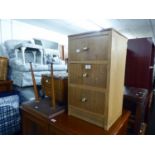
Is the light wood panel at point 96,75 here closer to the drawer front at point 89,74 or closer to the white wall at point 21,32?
the drawer front at point 89,74

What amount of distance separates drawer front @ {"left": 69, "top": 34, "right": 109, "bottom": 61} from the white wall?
7.70 feet

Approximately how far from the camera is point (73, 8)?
102cm

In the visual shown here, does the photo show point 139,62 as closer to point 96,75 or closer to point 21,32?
point 96,75

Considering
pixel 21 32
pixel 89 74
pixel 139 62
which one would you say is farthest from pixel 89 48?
pixel 21 32

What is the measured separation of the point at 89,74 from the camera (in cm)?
91

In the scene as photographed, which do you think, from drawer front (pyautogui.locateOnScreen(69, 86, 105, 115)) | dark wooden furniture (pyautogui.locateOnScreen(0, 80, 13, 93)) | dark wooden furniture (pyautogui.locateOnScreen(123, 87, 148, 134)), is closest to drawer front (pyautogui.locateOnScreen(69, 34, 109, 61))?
drawer front (pyautogui.locateOnScreen(69, 86, 105, 115))

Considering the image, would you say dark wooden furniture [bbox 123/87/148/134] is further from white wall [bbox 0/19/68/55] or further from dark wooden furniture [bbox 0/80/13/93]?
white wall [bbox 0/19/68/55]

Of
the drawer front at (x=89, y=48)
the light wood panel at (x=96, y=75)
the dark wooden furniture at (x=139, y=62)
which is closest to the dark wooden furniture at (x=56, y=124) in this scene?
the light wood panel at (x=96, y=75)

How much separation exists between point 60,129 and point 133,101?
3.15 feet

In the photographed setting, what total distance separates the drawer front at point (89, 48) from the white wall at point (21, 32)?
2.35m

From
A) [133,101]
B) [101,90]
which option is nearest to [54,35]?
[133,101]

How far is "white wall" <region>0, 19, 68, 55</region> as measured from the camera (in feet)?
8.91

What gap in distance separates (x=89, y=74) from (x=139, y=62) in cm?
167
